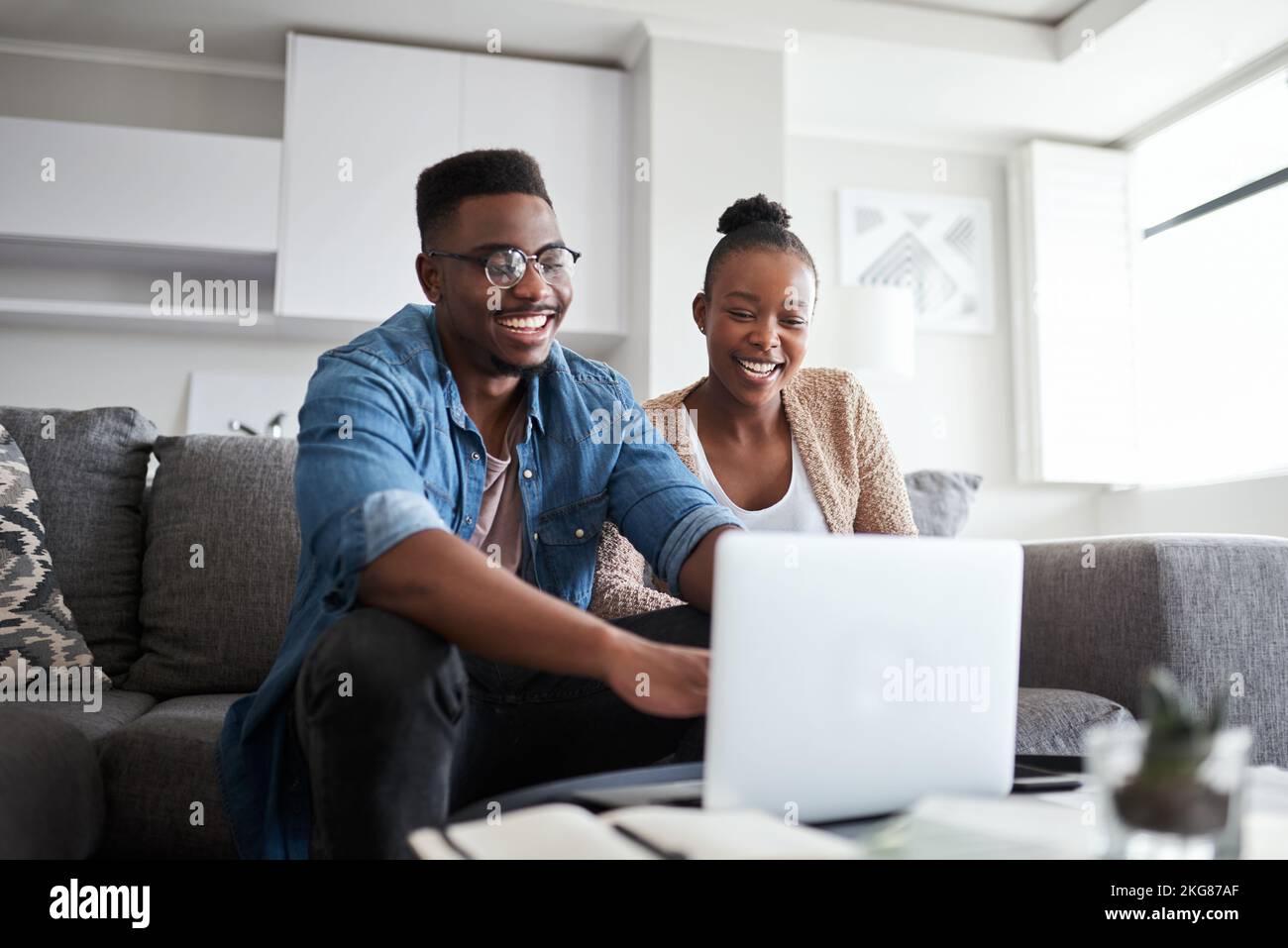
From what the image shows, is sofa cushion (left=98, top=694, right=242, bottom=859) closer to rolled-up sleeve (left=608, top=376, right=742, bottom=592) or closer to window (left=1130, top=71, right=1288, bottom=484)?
rolled-up sleeve (left=608, top=376, right=742, bottom=592)

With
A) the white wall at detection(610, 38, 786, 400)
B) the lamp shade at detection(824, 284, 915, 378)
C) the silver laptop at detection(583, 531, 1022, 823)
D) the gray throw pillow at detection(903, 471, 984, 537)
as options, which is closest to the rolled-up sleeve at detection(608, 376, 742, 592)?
the silver laptop at detection(583, 531, 1022, 823)

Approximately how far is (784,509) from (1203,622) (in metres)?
0.66

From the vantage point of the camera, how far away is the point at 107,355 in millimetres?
3861

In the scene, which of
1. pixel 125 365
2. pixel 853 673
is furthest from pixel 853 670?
pixel 125 365

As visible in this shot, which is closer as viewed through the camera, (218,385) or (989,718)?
(989,718)

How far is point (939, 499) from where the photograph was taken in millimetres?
2230

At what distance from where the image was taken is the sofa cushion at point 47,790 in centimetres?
106

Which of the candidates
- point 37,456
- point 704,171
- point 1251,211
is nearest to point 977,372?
point 1251,211

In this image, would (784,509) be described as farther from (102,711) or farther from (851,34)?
(851,34)

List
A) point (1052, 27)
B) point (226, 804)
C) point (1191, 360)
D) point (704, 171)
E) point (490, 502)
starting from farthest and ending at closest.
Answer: point (1191, 360), point (1052, 27), point (704, 171), point (490, 502), point (226, 804)

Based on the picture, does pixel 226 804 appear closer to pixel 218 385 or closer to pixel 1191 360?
pixel 218 385

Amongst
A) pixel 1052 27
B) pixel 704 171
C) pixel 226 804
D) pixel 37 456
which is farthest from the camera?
Result: pixel 1052 27

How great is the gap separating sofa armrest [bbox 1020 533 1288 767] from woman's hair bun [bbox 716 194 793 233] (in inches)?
31.2
